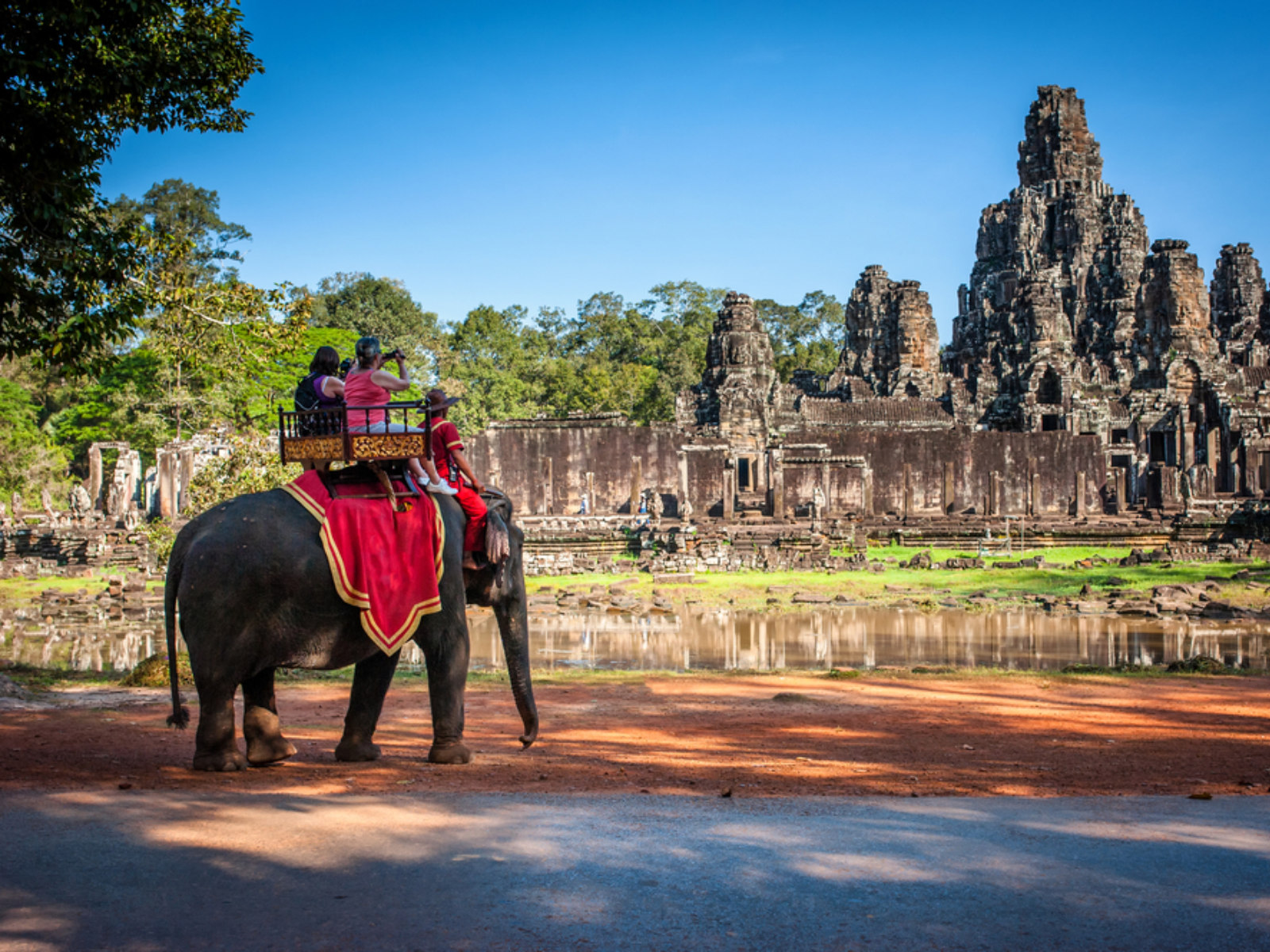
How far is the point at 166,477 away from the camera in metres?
38.2

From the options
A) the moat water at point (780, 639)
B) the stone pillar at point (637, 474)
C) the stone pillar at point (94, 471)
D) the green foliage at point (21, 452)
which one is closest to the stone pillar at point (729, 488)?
the stone pillar at point (637, 474)

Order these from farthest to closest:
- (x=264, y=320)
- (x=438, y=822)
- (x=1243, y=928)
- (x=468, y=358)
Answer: (x=468, y=358)
(x=264, y=320)
(x=438, y=822)
(x=1243, y=928)

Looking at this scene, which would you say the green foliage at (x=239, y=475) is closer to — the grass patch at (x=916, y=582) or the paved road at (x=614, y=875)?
the grass patch at (x=916, y=582)

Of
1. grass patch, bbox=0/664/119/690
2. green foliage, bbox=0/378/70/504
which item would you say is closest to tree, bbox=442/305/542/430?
green foliage, bbox=0/378/70/504

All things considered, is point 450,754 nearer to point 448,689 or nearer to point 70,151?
point 448,689

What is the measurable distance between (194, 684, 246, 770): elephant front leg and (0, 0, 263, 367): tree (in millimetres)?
3151

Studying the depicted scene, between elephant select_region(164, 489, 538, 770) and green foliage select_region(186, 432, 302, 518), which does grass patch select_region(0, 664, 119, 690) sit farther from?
elephant select_region(164, 489, 538, 770)

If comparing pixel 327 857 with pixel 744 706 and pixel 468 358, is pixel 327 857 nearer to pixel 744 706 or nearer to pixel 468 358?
pixel 744 706

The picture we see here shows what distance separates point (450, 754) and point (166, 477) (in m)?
34.9

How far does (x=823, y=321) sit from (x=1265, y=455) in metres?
45.1

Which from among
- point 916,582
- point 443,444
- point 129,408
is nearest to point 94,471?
point 129,408

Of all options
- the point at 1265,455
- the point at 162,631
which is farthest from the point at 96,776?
the point at 1265,455

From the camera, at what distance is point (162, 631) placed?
1933 cm

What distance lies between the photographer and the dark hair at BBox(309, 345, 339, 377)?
22.4 ft
